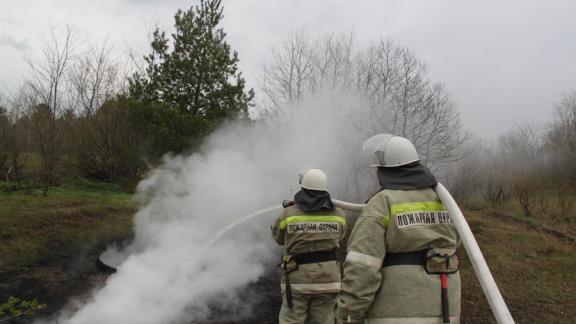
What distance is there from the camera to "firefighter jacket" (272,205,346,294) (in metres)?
3.99

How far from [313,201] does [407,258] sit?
1.69 m

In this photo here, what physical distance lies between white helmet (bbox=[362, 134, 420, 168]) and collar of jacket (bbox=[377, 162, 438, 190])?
0.16ft

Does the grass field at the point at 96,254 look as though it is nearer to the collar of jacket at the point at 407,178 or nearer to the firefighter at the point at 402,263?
the firefighter at the point at 402,263

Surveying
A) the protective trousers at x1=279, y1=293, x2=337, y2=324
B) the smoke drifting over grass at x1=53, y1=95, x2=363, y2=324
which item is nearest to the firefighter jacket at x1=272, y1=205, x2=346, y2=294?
the protective trousers at x1=279, y1=293, x2=337, y2=324

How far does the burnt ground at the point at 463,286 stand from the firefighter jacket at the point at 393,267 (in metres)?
3.31

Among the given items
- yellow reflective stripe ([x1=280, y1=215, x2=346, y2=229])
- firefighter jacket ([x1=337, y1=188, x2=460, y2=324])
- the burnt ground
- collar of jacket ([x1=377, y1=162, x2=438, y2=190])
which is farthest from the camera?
the burnt ground

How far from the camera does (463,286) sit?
7.61 meters

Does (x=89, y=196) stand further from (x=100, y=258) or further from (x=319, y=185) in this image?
(x=319, y=185)

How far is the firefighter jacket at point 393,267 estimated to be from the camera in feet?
7.66

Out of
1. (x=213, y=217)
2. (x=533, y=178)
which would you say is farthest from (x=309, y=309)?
(x=533, y=178)

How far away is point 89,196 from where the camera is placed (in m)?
13.1

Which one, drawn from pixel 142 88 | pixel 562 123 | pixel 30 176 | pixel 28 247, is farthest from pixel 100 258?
pixel 562 123

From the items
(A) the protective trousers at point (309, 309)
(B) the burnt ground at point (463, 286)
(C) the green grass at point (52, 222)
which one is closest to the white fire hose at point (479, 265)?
(A) the protective trousers at point (309, 309)

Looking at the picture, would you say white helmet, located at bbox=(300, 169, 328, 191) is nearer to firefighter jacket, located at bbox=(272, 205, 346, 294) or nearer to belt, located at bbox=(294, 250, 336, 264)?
firefighter jacket, located at bbox=(272, 205, 346, 294)
